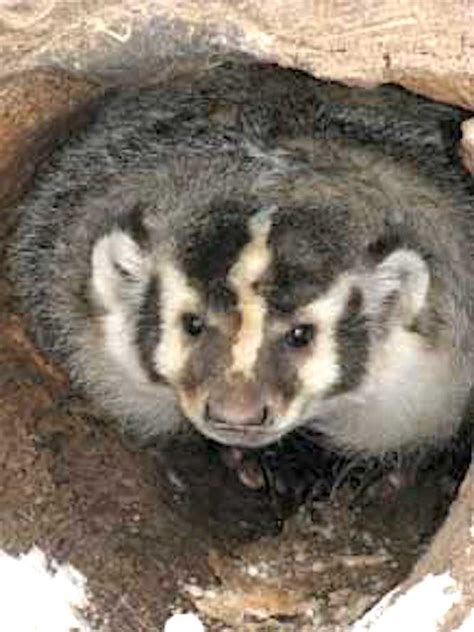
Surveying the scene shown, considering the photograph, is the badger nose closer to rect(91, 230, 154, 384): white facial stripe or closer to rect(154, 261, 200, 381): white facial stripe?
rect(154, 261, 200, 381): white facial stripe

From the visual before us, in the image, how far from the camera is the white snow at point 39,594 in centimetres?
326

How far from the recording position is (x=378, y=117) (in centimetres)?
378

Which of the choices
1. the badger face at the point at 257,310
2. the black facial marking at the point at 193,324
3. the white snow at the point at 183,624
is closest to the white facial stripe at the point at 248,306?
the badger face at the point at 257,310

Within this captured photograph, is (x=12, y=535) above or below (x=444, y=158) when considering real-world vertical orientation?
below

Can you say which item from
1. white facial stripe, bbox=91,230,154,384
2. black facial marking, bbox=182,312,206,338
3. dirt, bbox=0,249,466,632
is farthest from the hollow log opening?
black facial marking, bbox=182,312,206,338

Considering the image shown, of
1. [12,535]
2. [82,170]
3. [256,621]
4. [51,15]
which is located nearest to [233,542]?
[256,621]

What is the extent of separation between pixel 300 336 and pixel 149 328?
0.38 m

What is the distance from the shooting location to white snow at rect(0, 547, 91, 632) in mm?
3262

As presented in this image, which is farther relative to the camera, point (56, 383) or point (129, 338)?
point (56, 383)

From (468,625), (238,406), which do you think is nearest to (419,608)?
(468,625)

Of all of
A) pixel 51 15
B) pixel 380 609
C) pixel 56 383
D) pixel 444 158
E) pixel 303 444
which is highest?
pixel 51 15

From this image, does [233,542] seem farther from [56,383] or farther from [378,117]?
[378,117]

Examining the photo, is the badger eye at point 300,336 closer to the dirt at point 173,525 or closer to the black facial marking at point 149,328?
the black facial marking at point 149,328

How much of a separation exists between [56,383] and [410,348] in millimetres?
848
